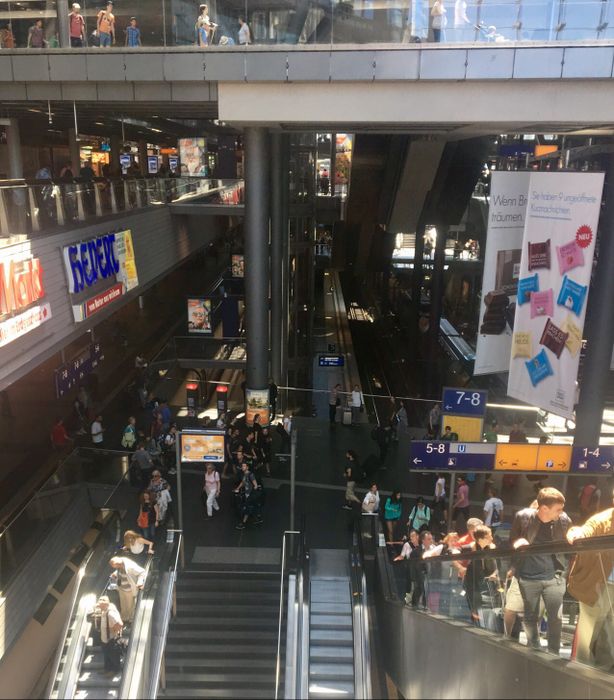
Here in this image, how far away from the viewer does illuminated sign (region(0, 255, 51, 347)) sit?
9281 mm

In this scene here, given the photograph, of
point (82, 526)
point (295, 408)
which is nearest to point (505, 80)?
point (295, 408)

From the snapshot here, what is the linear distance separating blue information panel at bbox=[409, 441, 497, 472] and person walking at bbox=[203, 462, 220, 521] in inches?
142

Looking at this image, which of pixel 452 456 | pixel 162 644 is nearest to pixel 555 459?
pixel 452 456

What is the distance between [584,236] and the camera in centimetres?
1178

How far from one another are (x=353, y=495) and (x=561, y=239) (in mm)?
5997

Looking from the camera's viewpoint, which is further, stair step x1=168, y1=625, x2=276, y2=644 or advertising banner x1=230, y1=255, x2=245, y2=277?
advertising banner x1=230, y1=255, x2=245, y2=277

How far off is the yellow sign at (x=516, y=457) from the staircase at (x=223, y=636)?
4170 mm

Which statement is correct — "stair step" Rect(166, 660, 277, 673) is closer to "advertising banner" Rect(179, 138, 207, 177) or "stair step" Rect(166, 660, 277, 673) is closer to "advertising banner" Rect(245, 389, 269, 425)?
"advertising banner" Rect(245, 389, 269, 425)

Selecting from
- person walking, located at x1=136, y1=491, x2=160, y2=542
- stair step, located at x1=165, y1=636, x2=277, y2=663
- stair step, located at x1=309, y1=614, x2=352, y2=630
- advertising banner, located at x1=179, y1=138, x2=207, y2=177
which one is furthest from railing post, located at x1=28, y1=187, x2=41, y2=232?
advertising banner, located at x1=179, y1=138, x2=207, y2=177

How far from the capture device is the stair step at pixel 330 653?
9.60 m

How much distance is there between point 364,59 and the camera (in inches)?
460

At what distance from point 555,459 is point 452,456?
1715 millimetres

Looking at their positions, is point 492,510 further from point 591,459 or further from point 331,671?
point 331,671

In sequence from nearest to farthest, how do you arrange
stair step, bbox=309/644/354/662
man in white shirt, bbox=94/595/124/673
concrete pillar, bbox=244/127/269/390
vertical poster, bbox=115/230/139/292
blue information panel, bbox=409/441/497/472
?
man in white shirt, bbox=94/595/124/673, stair step, bbox=309/644/354/662, blue information panel, bbox=409/441/497/472, vertical poster, bbox=115/230/139/292, concrete pillar, bbox=244/127/269/390
